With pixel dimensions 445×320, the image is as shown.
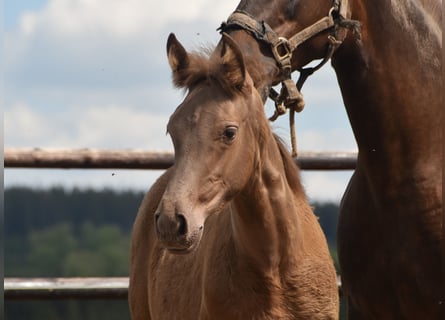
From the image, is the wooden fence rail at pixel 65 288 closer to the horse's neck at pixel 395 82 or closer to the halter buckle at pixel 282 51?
the horse's neck at pixel 395 82

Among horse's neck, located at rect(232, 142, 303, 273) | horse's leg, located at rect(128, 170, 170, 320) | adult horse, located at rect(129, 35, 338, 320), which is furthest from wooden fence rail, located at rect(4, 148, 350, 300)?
horse's neck, located at rect(232, 142, 303, 273)

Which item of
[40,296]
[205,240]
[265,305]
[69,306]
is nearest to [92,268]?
[69,306]

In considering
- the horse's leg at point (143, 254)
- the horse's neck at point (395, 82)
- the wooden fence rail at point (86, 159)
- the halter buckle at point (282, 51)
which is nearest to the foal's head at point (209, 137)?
the halter buckle at point (282, 51)

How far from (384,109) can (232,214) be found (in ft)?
2.22

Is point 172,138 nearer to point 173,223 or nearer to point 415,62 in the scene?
point 173,223

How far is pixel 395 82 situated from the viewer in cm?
348

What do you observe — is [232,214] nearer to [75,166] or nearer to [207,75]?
[207,75]

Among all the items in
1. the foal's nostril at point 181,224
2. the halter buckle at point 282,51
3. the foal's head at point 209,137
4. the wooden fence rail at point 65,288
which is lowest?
the wooden fence rail at point 65,288

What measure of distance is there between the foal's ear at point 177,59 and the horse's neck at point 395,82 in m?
0.52

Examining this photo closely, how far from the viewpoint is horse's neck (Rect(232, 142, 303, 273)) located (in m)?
3.59

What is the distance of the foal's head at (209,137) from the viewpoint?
3162 millimetres

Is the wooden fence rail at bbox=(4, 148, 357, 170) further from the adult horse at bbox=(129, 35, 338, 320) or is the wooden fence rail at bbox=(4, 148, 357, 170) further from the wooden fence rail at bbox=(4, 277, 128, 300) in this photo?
the adult horse at bbox=(129, 35, 338, 320)

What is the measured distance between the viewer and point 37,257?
24.1 ft

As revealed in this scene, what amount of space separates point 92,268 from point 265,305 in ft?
12.6
